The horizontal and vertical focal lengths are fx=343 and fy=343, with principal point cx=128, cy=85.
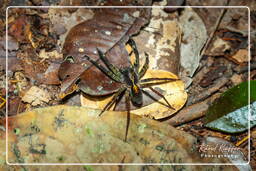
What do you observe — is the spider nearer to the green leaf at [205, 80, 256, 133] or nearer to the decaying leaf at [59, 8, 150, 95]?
the decaying leaf at [59, 8, 150, 95]

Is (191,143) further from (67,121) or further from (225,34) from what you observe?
(225,34)

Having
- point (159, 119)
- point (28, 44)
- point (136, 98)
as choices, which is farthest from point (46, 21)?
point (159, 119)

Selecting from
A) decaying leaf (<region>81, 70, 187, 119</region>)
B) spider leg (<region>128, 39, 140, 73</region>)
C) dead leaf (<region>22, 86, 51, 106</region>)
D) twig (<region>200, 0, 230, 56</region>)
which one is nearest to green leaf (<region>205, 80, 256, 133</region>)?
decaying leaf (<region>81, 70, 187, 119</region>)

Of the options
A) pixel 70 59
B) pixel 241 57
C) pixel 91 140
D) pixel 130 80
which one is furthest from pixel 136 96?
pixel 241 57

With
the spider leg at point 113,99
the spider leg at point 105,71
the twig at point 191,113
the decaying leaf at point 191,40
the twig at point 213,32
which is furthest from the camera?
the twig at point 213,32

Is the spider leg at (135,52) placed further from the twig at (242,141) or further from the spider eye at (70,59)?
the twig at (242,141)

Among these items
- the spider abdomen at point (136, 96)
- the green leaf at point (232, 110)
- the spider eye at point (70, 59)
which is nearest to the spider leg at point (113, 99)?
the spider abdomen at point (136, 96)
